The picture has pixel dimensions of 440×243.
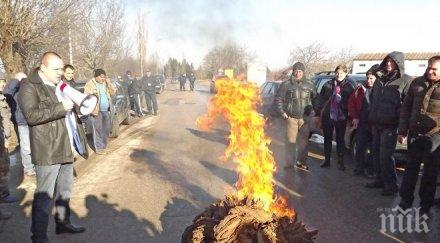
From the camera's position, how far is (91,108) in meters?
4.43

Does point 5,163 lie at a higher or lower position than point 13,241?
higher

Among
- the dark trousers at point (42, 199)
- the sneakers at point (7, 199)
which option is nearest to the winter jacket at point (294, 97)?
the dark trousers at point (42, 199)

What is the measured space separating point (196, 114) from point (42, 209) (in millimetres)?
14200

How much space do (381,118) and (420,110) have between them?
900 mm

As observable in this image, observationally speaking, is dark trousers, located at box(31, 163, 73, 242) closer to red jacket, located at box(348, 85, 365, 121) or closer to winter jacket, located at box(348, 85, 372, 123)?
winter jacket, located at box(348, 85, 372, 123)

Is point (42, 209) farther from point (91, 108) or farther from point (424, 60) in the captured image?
point (424, 60)

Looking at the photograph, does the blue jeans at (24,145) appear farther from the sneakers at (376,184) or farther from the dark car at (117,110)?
the sneakers at (376,184)

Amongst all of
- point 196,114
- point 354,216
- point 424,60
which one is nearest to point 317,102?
point 354,216

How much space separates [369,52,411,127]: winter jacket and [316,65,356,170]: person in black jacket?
123 cm

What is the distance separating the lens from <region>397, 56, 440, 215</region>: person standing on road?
496cm


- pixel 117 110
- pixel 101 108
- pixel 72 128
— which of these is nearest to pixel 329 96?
pixel 72 128

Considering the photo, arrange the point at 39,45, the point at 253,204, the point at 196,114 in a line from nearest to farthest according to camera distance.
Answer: the point at 253,204
the point at 39,45
the point at 196,114

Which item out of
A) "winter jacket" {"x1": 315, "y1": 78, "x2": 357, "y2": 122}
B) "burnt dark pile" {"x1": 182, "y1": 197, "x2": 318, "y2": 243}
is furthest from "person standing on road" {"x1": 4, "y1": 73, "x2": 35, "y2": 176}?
"winter jacket" {"x1": 315, "y1": 78, "x2": 357, "y2": 122}

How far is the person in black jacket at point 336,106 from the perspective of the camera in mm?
7434
